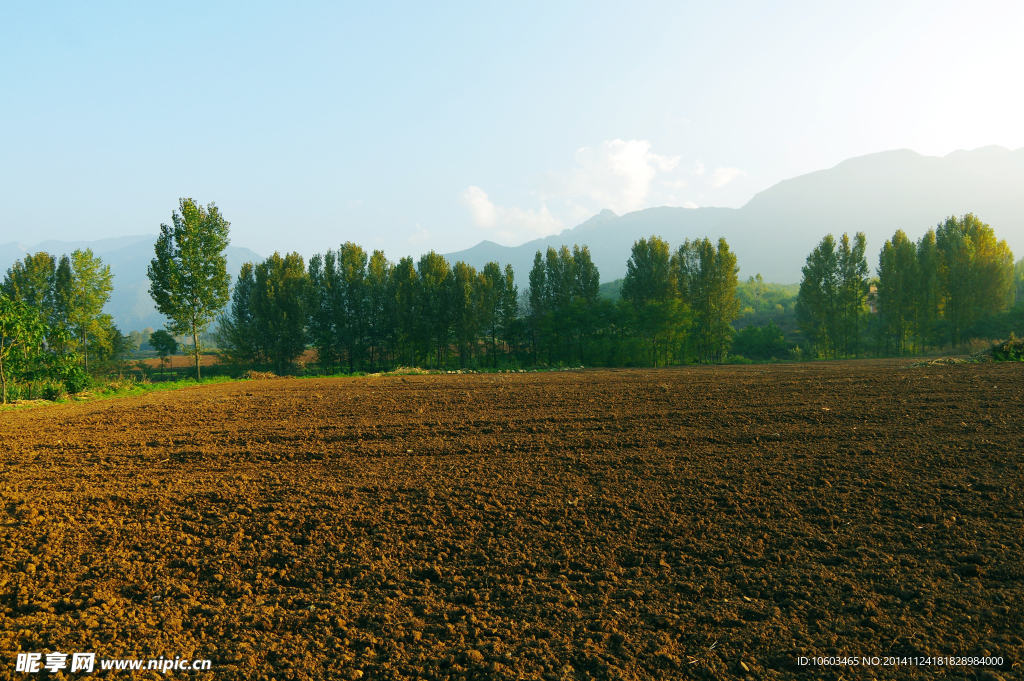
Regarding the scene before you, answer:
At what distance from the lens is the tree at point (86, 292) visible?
35.2m

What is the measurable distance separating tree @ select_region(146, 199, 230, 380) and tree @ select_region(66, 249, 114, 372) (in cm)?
620

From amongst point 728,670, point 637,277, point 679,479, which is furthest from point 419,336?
point 728,670

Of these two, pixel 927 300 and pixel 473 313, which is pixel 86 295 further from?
pixel 927 300

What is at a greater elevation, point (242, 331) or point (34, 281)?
point (34, 281)

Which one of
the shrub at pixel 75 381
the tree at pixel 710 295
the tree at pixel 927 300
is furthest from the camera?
the tree at pixel 710 295

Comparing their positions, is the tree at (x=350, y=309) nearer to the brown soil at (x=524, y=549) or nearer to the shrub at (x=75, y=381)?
the shrub at (x=75, y=381)

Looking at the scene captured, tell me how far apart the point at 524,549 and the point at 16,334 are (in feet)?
71.2

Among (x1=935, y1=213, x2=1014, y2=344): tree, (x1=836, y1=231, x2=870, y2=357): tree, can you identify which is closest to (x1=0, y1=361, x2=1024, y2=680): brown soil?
(x1=836, y1=231, x2=870, y2=357): tree

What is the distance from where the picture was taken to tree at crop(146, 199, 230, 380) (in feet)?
107

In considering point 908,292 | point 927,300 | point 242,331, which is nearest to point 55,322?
point 242,331

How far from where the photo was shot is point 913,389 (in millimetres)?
15664

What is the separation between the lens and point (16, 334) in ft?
55.6

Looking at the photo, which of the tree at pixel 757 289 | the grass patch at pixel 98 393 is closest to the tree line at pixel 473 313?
the grass patch at pixel 98 393

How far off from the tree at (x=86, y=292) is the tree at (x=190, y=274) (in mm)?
6200
